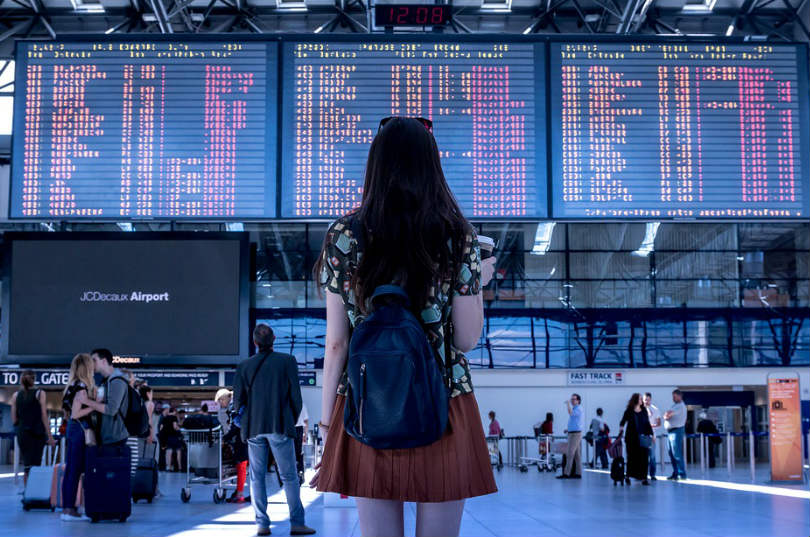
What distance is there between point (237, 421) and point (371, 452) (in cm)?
555

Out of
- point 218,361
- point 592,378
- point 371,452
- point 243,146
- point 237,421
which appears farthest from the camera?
point 592,378

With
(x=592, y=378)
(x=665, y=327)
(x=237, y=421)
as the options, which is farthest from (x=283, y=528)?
(x=665, y=327)

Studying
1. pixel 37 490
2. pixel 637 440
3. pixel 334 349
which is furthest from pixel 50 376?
pixel 334 349

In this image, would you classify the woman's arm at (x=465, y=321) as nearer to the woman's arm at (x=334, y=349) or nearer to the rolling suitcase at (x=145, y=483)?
the woman's arm at (x=334, y=349)

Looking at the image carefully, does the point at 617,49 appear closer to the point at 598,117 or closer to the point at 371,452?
the point at 598,117

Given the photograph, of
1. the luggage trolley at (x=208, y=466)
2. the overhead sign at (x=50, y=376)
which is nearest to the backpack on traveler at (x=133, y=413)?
the luggage trolley at (x=208, y=466)

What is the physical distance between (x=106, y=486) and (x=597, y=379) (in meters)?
19.5

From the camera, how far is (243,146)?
12.4 metres

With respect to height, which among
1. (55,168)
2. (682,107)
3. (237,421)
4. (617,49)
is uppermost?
(617,49)

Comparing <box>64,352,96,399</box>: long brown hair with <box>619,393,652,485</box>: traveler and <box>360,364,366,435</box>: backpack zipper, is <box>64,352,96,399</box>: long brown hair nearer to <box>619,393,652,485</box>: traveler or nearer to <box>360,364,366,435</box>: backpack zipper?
<box>360,364,366,435</box>: backpack zipper

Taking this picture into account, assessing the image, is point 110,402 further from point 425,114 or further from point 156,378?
point 156,378

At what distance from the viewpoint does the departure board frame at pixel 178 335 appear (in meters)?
14.0

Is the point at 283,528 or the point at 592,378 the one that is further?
the point at 592,378

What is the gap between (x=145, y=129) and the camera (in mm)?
12562
